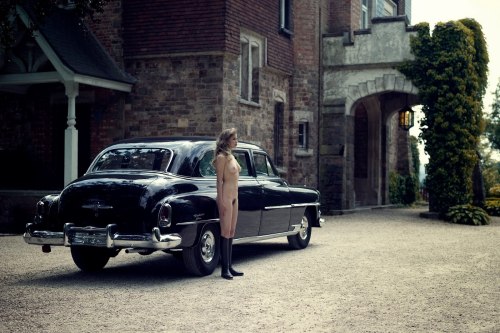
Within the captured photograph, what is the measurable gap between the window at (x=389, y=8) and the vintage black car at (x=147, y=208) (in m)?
19.5

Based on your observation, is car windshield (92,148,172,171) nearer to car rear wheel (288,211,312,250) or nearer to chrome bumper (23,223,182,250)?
chrome bumper (23,223,182,250)

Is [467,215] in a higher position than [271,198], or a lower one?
lower

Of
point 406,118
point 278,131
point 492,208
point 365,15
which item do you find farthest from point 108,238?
point 365,15

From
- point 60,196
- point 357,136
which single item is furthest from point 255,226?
point 357,136

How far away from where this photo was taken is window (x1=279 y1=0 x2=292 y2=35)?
21.3 metres

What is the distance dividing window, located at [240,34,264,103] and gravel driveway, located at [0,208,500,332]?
7.27 m

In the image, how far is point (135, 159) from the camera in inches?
372

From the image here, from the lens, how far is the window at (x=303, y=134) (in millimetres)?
21859

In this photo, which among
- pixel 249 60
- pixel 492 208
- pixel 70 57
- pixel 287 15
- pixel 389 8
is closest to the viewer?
pixel 70 57

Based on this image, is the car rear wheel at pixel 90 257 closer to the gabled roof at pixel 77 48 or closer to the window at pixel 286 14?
the gabled roof at pixel 77 48

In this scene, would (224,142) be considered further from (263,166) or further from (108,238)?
(263,166)

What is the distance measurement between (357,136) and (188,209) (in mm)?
18191

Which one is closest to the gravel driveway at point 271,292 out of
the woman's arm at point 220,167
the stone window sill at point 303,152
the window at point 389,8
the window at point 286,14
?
the woman's arm at point 220,167

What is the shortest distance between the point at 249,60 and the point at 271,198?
9100mm
